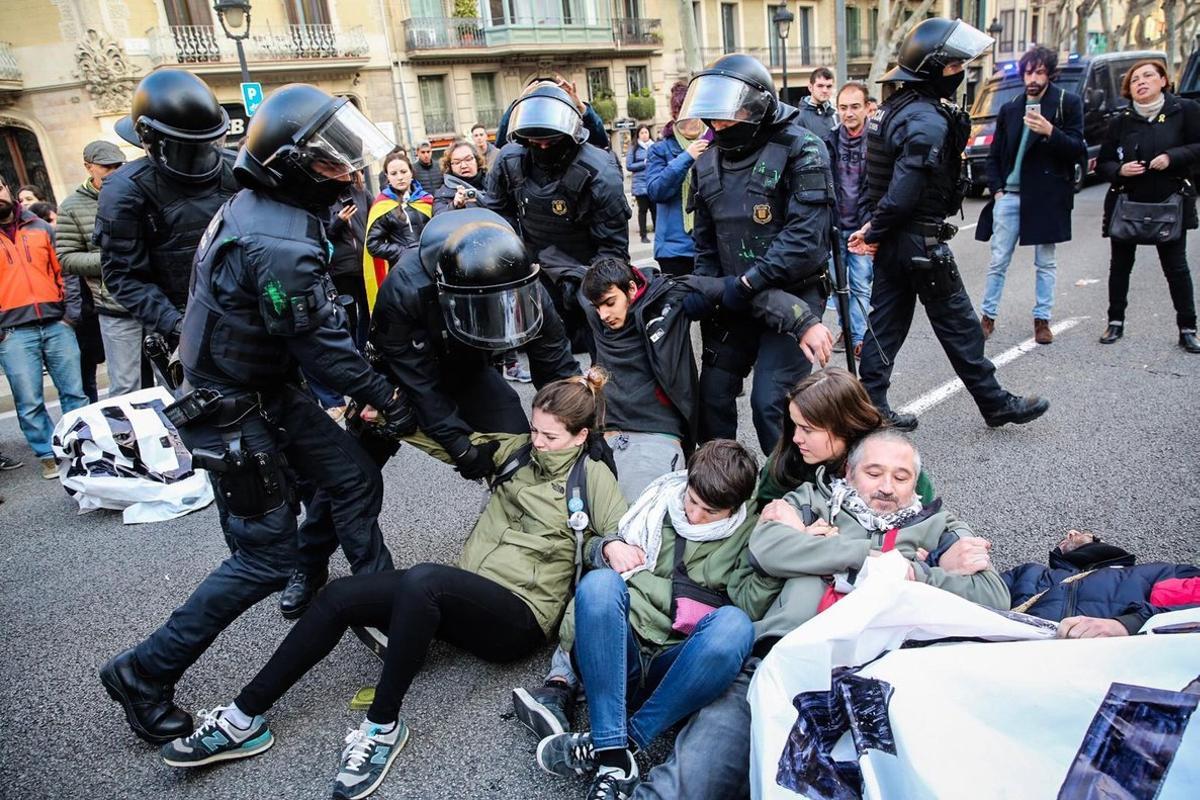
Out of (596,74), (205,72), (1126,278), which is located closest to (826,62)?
(596,74)

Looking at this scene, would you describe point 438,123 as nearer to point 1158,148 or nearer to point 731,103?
point 1158,148

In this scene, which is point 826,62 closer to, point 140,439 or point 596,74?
point 596,74

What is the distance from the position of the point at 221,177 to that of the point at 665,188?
2869mm

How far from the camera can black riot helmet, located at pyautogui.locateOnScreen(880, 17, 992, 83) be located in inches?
150

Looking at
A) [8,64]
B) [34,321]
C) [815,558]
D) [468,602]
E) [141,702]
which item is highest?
[8,64]

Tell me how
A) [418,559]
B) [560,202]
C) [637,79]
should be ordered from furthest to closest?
1. [637,79]
2. [560,202]
3. [418,559]

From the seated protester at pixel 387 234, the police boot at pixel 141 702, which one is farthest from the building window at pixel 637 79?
the police boot at pixel 141 702

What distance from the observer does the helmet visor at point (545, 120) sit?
3854 mm

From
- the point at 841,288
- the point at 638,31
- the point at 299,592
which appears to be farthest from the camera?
the point at 638,31

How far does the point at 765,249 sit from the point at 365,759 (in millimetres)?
2376

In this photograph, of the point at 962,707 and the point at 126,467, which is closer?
the point at 962,707

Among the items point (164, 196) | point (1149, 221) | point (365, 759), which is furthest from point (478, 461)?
point (1149, 221)

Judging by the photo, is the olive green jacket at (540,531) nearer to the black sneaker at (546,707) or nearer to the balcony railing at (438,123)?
the black sneaker at (546,707)

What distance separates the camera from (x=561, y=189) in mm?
4160
